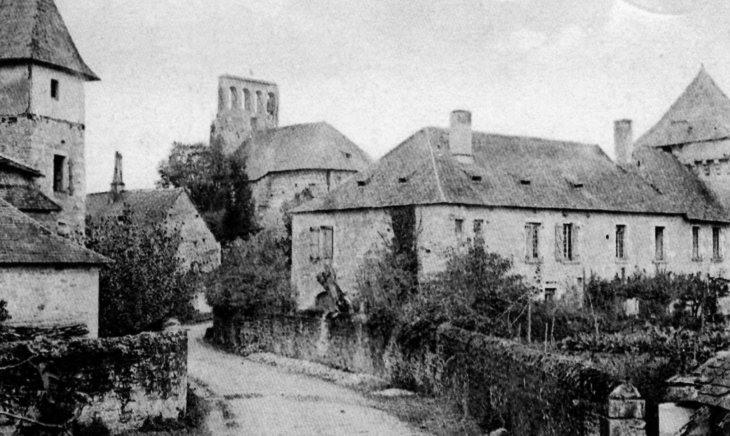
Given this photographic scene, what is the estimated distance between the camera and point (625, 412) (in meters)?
10.2

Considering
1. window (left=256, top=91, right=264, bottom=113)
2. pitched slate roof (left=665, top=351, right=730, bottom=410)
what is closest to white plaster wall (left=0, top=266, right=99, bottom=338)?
pitched slate roof (left=665, top=351, right=730, bottom=410)

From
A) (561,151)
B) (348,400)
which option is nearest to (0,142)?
Answer: (348,400)

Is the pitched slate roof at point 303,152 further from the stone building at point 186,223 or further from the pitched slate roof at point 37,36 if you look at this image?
the pitched slate roof at point 37,36

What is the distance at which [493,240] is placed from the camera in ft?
106

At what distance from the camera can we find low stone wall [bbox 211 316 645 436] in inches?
425

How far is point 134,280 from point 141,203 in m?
31.8

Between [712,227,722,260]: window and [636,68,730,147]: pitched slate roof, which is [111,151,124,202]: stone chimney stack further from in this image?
[712,227,722,260]: window

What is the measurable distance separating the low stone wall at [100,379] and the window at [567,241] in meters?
20.7

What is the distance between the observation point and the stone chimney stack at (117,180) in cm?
5994

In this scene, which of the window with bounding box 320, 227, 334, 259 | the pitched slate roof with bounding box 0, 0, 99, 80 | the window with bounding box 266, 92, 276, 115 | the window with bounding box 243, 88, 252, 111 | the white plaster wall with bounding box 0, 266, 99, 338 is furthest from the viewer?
the window with bounding box 266, 92, 276, 115

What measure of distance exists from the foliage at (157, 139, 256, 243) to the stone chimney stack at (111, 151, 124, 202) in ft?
14.3

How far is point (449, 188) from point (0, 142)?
57.9 ft

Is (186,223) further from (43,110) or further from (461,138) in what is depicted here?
(461,138)

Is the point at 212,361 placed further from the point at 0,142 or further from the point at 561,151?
the point at 561,151
